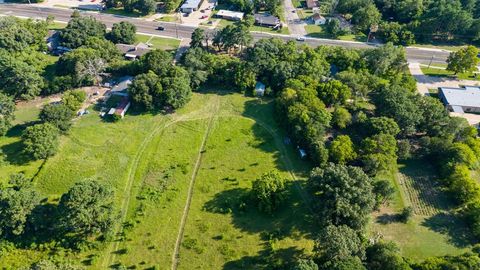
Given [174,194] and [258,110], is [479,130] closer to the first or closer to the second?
[258,110]

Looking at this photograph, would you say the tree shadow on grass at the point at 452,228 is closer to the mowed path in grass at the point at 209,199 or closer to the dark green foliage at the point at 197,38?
the mowed path in grass at the point at 209,199

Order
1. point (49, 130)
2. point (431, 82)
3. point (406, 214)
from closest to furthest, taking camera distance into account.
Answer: point (406, 214) < point (49, 130) < point (431, 82)

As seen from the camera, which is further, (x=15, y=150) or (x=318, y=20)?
(x=318, y=20)

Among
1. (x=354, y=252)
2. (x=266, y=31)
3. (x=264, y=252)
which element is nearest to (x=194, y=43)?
(x=266, y=31)

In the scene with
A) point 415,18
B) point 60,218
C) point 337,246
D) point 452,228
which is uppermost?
point 415,18

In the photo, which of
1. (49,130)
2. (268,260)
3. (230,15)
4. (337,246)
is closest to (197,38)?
(230,15)

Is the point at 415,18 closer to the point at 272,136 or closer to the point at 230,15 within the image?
the point at 230,15

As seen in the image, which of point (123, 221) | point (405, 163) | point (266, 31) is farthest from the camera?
point (266, 31)
